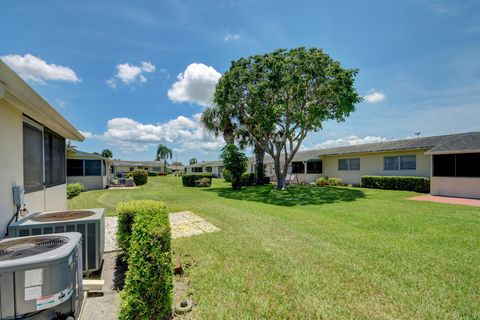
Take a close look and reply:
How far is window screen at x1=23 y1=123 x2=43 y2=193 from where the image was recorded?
405 cm

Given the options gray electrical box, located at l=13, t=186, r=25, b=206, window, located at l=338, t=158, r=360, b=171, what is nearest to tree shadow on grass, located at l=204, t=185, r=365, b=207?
window, located at l=338, t=158, r=360, b=171

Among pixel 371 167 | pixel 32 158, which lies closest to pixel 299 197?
pixel 371 167

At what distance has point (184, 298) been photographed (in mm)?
3104

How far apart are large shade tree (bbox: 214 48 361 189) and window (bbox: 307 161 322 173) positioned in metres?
7.99

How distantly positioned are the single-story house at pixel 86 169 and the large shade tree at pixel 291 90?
40.1 ft

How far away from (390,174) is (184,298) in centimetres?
2051

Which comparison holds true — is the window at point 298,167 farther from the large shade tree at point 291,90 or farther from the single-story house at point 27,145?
the single-story house at point 27,145

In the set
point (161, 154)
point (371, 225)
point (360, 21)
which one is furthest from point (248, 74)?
point (161, 154)

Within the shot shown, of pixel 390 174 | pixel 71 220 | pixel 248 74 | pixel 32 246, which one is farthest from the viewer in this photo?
pixel 390 174

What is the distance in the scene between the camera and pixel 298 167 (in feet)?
89.1

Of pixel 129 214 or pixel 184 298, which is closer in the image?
pixel 184 298

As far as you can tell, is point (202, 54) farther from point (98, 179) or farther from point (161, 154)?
point (161, 154)

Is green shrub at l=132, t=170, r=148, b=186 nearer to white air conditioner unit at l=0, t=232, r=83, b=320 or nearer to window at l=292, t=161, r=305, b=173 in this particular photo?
window at l=292, t=161, r=305, b=173

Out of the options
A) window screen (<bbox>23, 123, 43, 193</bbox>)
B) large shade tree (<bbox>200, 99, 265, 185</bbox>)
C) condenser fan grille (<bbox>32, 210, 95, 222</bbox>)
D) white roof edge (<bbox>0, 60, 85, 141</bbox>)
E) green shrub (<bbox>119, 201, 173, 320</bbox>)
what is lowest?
green shrub (<bbox>119, 201, 173, 320</bbox>)
